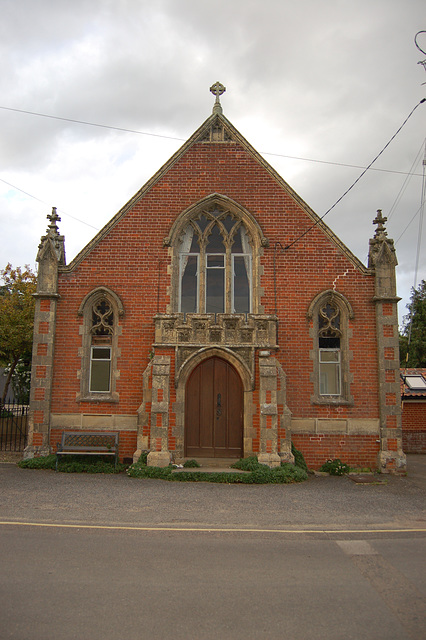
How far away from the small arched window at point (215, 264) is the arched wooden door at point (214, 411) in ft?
6.35

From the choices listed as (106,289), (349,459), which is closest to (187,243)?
(106,289)

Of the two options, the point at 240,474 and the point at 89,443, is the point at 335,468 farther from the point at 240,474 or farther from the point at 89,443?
the point at 89,443

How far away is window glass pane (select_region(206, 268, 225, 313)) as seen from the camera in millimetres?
13666

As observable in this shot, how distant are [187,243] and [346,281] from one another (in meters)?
4.71

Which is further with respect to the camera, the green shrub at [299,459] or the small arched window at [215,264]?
the small arched window at [215,264]

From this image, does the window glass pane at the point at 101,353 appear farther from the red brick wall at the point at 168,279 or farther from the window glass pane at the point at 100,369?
the red brick wall at the point at 168,279

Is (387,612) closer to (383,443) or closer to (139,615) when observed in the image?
(139,615)

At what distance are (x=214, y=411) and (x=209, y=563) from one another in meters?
6.73

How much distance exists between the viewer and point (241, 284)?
13.9 m

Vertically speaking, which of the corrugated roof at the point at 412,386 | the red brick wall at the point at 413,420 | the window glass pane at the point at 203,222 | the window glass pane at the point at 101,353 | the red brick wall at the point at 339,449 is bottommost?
the red brick wall at the point at 339,449

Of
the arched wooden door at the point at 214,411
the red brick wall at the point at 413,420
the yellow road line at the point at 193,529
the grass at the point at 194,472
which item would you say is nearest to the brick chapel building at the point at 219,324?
the arched wooden door at the point at 214,411

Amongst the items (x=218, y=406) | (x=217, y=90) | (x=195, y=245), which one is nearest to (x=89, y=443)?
(x=218, y=406)

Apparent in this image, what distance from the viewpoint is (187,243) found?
14.0 meters

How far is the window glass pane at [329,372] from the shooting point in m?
13.3
